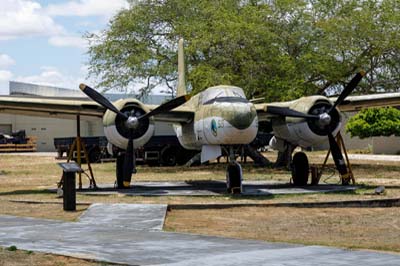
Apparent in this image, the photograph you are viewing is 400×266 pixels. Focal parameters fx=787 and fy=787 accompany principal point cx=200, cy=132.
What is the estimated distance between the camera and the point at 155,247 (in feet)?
41.4

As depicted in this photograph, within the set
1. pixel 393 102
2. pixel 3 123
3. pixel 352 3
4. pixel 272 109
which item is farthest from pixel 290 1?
pixel 3 123

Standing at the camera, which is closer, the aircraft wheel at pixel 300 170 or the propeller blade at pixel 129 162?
the propeller blade at pixel 129 162

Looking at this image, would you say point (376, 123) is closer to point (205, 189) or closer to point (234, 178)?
point (205, 189)

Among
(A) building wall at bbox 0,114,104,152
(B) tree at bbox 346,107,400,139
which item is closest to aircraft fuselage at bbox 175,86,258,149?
(B) tree at bbox 346,107,400,139

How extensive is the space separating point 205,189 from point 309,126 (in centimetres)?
386

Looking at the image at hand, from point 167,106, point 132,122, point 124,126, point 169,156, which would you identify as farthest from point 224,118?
point 169,156

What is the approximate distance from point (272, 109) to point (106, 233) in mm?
11018

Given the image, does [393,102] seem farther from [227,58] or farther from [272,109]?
[227,58]

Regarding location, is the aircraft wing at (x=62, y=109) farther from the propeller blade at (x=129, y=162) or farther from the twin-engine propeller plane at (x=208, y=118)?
the propeller blade at (x=129, y=162)

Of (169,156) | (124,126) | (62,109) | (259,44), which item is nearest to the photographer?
(124,126)

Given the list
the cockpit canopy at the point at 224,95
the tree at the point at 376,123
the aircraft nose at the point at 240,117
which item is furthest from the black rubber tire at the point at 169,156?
the aircraft nose at the point at 240,117

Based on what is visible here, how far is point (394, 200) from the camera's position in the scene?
20.8 metres

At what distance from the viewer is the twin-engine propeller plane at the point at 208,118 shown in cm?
2239

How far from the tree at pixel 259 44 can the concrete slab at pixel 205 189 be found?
8.38m
